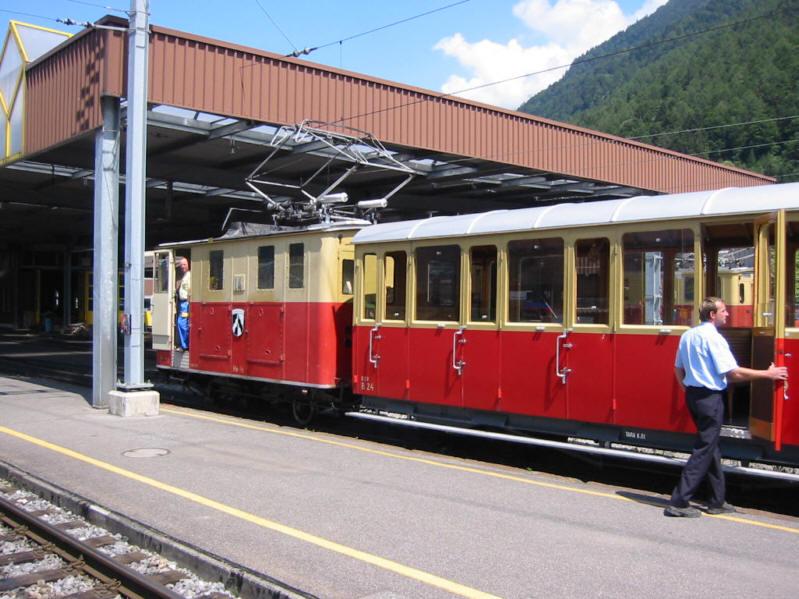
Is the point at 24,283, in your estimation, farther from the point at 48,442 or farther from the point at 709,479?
the point at 709,479

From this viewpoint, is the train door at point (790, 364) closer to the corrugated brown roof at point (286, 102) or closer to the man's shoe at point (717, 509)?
the man's shoe at point (717, 509)

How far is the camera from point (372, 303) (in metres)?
10.8

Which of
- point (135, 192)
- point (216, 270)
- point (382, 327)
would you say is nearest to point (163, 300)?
point (216, 270)

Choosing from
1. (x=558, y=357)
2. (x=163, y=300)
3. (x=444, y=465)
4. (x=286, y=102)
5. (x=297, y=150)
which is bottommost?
(x=444, y=465)

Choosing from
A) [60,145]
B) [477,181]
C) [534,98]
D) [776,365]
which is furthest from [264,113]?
[534,98]

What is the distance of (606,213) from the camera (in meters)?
8.32

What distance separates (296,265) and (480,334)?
3690 mm

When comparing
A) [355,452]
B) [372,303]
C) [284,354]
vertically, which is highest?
[372,303]

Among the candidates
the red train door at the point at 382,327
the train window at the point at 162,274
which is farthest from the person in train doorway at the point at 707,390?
the train window at the point at 162,274

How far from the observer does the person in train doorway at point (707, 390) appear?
6.69 metres

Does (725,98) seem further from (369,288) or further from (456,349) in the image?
(456,349)

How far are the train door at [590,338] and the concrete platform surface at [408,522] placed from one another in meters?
0.88

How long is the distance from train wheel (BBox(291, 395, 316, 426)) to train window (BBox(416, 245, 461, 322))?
3063mm

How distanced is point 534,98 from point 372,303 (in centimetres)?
11350
